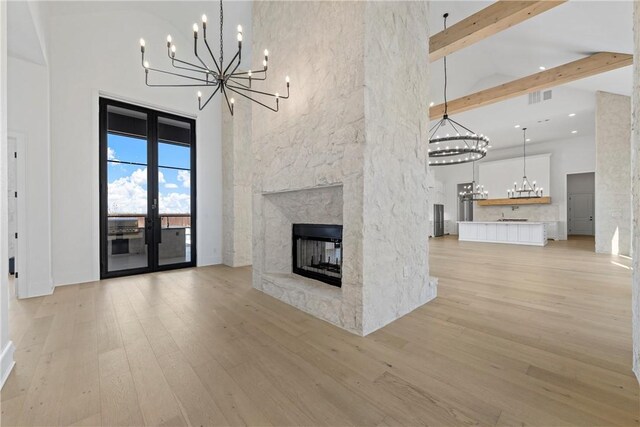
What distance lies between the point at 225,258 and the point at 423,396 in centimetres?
498

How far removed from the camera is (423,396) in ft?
5.08

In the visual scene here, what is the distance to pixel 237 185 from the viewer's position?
5.52 metres

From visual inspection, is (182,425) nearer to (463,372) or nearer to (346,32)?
(463,372)

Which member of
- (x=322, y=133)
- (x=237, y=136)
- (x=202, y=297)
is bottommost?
(x=202, y=297)

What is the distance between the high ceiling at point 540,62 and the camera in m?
4.35

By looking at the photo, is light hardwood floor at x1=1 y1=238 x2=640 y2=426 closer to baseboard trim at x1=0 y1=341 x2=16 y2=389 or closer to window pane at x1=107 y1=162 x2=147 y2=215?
baseboard trim at x1=0 y1=341 x2=16 y2=389

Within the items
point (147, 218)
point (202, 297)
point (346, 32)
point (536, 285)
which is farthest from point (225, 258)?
point (536, 285)

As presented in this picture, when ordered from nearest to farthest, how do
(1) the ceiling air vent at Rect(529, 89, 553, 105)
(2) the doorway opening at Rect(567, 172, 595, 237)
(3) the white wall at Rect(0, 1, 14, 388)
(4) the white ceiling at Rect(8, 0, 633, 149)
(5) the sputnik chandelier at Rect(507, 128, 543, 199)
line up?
(3) the white wall at Rect(0, 1, 14, 388), (4) the white ceiling at Rect(8, 0, 633, 149), (1) the ceiling air vent at Rect(529, 89, 553, 105), (5) the sputnik chandelier at Rect(507, 128, 543, 199), (2) the doorway opening at Rect(567, 172, 595, 237)

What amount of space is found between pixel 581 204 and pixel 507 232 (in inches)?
270

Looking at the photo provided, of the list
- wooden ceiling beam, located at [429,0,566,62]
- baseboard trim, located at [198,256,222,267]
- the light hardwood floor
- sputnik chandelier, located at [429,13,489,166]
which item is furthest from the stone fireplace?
sputnik chandelier, located at [429,13,489,166]

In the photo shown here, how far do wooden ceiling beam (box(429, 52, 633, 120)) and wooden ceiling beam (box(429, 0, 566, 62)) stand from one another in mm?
2743

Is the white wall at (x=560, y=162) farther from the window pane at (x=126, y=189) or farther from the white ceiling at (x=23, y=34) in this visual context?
the white ceiling at (x=23, y=34)

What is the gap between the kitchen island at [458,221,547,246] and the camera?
29.5 ft

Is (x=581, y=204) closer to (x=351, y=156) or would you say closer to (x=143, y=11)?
(x=351, y=156)
